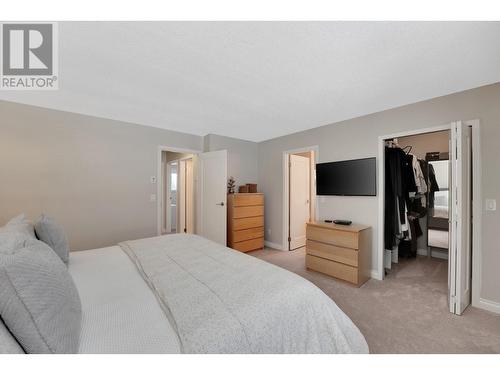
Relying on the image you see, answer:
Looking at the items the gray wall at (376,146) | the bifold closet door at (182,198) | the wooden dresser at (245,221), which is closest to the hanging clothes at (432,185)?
the gray wall at (376,146)

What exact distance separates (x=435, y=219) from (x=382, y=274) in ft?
4.89

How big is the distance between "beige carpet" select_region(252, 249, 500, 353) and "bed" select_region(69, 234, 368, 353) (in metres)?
0.74

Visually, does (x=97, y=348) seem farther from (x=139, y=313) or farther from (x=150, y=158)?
(x=150, y=158)

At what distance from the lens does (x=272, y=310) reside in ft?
3.26

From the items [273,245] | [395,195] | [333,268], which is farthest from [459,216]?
[273,245]

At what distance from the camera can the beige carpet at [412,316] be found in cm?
156

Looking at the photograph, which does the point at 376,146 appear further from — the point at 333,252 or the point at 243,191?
the point at 243,191

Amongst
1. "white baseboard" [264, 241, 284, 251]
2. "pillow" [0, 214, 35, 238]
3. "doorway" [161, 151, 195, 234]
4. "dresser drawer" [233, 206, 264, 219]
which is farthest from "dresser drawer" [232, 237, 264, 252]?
"pillow" [0, 214, 35, 238]

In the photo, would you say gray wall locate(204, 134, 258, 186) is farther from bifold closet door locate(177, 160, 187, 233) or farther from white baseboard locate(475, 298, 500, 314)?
white baseboard locate(475, 298, 500, 314)

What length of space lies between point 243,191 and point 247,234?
0.83 metres

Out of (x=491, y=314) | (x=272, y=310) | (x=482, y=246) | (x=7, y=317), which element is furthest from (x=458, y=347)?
→ (x=7, y=317)

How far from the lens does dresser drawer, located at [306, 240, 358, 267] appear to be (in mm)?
2546

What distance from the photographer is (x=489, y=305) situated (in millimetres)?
2002
